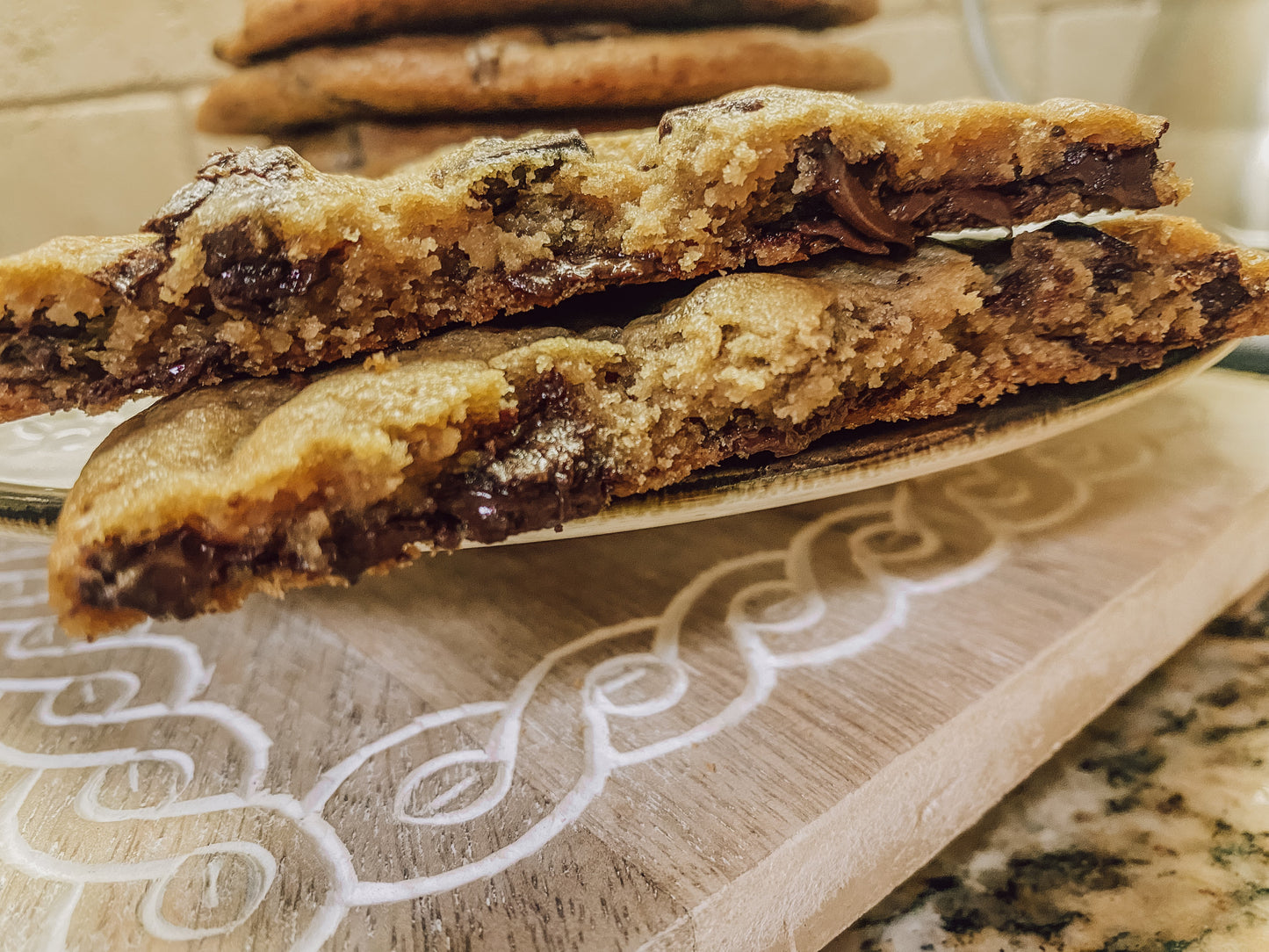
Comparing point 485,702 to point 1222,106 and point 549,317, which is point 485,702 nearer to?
point 549,317

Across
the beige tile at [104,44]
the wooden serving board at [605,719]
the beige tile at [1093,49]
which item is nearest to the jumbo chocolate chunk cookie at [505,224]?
the wooden serving board at [605,719]

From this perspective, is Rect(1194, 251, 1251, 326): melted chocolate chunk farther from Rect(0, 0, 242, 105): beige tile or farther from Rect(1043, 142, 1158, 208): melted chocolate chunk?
Rect(0, 0, 242, 105): beige tile

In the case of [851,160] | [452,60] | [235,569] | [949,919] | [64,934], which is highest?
[452,60]

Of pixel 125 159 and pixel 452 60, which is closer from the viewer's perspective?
pixel 452 60

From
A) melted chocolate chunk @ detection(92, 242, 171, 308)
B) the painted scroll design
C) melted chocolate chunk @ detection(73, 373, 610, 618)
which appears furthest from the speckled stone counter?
melted chocolate chunk @ detection(92, 242, 171, 308)

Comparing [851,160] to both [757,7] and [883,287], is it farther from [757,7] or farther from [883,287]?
[757,7]

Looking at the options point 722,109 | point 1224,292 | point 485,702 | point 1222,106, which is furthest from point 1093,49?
point 485,702

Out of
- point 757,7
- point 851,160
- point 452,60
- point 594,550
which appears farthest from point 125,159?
point 851,160
